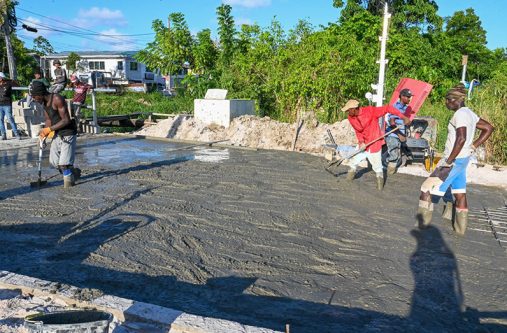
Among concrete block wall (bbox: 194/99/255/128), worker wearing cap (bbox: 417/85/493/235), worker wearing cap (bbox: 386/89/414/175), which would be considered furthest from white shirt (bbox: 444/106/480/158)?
concrete block wall (bbox: 194/99/255/128)

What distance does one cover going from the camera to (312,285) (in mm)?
3688

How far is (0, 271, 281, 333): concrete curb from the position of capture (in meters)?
2.67

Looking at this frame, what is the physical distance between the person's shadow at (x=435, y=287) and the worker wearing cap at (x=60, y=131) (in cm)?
521

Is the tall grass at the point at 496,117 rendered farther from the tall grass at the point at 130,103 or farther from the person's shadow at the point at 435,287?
the tall grass at the point at 130,103

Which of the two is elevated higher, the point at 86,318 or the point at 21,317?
the point at 86,318

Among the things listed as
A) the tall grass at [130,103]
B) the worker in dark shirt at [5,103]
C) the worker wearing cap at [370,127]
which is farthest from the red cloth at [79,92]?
the tall grass at [130,103]

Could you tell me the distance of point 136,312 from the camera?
2.83 metres

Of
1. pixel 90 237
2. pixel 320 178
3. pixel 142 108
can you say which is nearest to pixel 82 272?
pixel 90 237

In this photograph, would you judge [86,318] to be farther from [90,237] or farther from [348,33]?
[348,33]

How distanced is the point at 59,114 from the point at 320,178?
457 centimetres

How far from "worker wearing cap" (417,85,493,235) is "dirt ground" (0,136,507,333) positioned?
0.36 m

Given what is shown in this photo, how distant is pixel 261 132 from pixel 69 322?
35.3 feet

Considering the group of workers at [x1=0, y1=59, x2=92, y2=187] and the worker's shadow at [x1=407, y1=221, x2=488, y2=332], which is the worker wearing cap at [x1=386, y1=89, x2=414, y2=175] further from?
the group of workers at [x1=0, y1=59, x2=92, y2=187]

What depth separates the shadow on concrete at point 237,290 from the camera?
3094 mm
